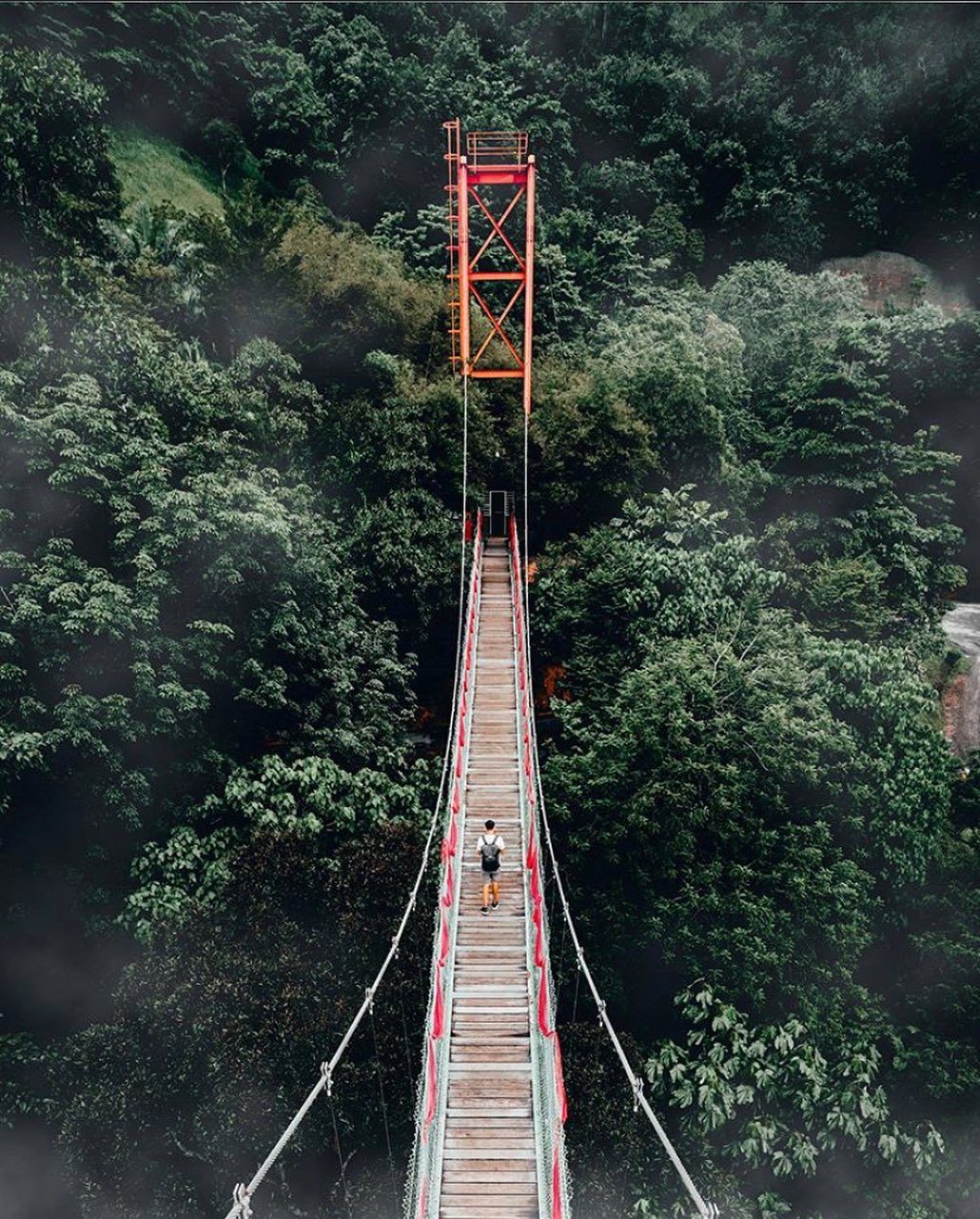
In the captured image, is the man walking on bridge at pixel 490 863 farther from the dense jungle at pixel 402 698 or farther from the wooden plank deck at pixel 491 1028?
the dense jungle at pixel 402 698

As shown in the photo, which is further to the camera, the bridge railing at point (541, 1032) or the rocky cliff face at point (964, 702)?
the rocky cliff face at point (964, 702)

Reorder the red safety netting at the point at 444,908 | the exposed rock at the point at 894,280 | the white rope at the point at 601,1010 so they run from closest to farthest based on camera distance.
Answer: the white rope at the point at 601,1010 < the red safety netting at the point at 444,908 < the exposed rock at the point at 894,280

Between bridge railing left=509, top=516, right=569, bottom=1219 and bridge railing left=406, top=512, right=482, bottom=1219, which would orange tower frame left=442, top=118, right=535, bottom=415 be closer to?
bridge railing left=406, top=512, right=482, bottom=1219

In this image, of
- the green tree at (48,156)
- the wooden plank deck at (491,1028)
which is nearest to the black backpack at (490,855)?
the wooden plank deck at (491,1028)

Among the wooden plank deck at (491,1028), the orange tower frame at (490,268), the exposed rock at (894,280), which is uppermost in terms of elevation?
the exposed rock at (894,280)

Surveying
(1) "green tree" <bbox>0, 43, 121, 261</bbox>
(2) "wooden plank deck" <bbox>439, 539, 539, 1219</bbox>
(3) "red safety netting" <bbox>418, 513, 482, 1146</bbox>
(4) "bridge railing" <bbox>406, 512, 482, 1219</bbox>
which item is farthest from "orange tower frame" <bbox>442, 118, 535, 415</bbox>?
(2) "wooden plank deck" <bbox>439, 539, 539, 1219</bbox>

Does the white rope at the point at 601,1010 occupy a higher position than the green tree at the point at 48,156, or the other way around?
the green tree at the point at 48,156

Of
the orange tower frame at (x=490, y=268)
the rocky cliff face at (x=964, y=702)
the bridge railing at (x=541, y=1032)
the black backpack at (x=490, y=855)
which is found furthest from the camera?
the rocky cliff face at (x=964, y=702)
